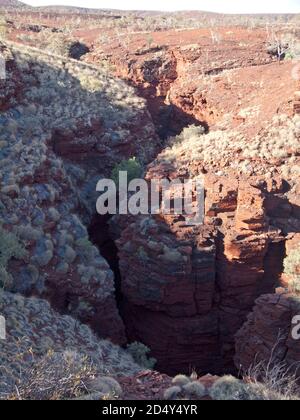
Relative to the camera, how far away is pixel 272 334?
1141cm

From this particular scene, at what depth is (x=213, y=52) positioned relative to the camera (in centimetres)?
2430

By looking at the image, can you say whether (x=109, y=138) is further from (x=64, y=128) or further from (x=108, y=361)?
(x=108, y=361)

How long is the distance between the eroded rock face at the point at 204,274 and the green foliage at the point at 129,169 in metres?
3.09

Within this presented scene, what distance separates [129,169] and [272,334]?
8.38 metres

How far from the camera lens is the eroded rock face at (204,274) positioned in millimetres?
14266

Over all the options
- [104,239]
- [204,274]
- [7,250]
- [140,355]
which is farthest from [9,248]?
[204,274]

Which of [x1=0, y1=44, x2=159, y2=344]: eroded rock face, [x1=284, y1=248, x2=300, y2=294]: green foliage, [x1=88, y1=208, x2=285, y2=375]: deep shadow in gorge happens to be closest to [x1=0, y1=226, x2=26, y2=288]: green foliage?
[x1=0, y1=44, x2=159, y2=344]: eroded rock face

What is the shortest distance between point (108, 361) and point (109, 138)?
10.1 metres

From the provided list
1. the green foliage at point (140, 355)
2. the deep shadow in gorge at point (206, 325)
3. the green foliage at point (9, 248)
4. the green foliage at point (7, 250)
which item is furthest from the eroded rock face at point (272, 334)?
the green foliage at point (9, 248)

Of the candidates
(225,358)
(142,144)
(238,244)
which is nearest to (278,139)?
(238,244)

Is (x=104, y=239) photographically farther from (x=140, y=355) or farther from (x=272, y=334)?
(x=272, y=334)

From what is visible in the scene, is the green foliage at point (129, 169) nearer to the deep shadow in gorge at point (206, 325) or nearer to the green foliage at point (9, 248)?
the deep shadow in gorge at point (206, 325)

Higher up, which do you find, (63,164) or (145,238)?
(63,164)

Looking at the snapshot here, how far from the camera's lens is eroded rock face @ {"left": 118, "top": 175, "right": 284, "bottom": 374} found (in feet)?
46.8
